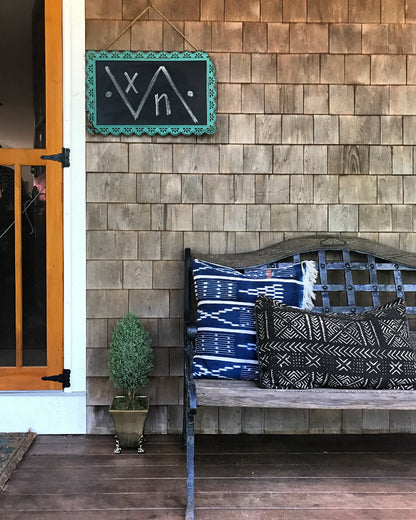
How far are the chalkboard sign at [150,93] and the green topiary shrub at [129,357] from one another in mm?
1035

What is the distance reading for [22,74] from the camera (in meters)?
2.96

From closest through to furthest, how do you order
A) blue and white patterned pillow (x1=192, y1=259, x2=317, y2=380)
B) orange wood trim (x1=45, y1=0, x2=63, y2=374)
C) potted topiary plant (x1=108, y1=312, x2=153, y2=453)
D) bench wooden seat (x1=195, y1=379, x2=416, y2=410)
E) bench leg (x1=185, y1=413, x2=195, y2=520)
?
bench leg (x1=185, y1=413, x2=195, y2=520)
bench wooden seat (x1=195, y1=379, x2=416, y2=410)
blue and white patterned pillow (x1=192, y1=259, x2=317, y2=380)
potted topiary plant (x1=108, y1=312, x2=153, y2=453)
orange wood trim (x1=45, y1=0, x2=63, y2=374)

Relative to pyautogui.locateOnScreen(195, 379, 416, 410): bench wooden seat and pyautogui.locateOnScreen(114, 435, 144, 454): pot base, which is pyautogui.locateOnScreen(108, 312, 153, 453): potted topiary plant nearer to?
pyautogui.locateOnScreen(114, 435, 144, 454): pot base

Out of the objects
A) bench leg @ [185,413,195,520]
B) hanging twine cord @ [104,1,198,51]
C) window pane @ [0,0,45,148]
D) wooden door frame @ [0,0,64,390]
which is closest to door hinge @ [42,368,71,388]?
wooden door frame @ [0,0,64,390]

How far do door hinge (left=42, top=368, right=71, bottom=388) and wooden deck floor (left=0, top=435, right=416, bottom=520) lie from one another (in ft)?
0.93

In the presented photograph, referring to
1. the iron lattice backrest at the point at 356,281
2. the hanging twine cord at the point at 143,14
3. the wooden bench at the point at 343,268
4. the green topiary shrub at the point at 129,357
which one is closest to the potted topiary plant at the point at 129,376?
the green topiary shrub at the point at 129,357

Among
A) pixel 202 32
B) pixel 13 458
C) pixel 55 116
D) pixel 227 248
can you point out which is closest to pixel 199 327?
pixel 227 248

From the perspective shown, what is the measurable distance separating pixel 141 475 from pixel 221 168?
1.60 m

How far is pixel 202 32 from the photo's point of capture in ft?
9.75

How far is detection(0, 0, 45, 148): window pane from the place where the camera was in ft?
9.67

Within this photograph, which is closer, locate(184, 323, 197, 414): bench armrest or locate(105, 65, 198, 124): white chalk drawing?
locate(184, 323, 197, 414): bench armrest

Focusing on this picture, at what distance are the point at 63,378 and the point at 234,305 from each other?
1.05m

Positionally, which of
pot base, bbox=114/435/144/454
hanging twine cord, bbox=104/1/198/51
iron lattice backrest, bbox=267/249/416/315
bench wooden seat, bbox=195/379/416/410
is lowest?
pot base, bbox=114/435/144/454

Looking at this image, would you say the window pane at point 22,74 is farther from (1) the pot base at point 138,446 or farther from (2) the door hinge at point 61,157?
(1) the pot base at point 138,446
